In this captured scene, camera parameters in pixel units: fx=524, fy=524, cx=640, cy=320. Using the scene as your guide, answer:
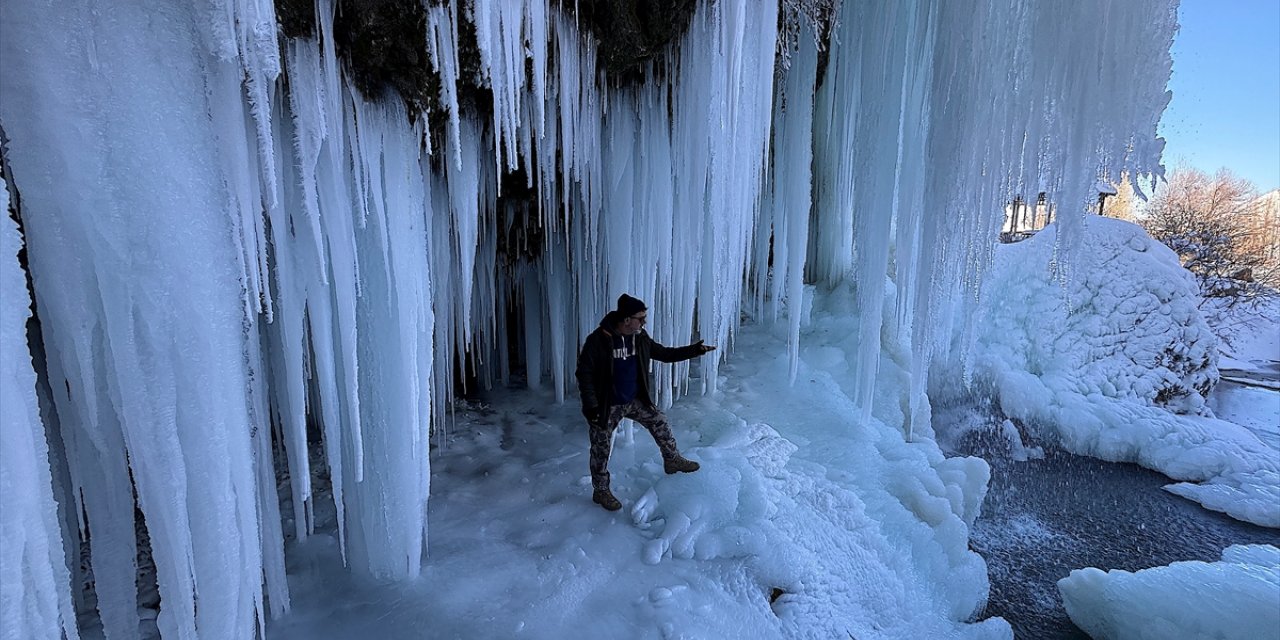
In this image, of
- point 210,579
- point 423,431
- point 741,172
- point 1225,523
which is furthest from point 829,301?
point 210,579

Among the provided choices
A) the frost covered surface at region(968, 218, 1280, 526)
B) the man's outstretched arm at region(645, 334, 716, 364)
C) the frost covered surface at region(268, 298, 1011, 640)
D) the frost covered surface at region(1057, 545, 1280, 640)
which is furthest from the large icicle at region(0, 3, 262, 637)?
the frost covered surface at region(968, 218, 1280, 526)

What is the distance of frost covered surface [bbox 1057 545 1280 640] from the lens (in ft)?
11.2

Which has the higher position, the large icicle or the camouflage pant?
the large icicle

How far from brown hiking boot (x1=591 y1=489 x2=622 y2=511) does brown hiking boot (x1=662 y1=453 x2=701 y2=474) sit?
1.39 ft

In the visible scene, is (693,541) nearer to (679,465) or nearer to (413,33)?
(679,465)

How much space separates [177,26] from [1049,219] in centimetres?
405

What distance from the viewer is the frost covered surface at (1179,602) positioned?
3412mm

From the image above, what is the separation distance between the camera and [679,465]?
11.8 ft

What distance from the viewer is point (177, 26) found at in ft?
4.85

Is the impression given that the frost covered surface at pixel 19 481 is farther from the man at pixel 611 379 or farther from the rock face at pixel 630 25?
the rock face at pixel 630 25

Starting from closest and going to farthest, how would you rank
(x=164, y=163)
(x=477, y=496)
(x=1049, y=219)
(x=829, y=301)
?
(x=164, y=163), (x=1049, y=219), (x=477, y=496), (x=829, y=301)

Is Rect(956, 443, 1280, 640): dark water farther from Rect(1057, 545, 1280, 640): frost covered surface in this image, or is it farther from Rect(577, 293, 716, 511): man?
Rect(577, 293, 716, 511): man

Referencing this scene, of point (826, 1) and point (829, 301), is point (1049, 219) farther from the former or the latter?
point (829, 301)

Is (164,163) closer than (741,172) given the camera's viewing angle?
Yes
